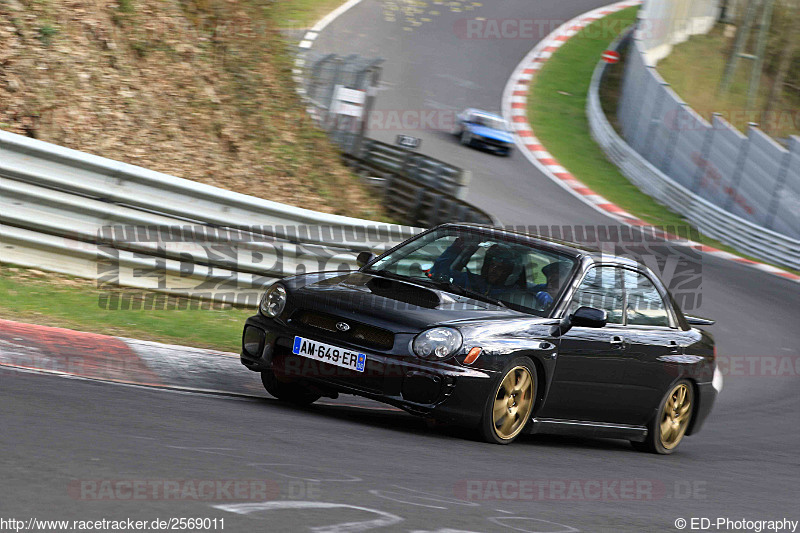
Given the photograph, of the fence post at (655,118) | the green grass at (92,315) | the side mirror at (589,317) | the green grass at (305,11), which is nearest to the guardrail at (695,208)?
the fence post at (655,118)

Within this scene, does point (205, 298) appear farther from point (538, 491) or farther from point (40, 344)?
point (538, 491)

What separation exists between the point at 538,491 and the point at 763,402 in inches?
279

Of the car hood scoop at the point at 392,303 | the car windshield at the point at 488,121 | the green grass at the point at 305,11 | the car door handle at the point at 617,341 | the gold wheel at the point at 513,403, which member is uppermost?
the car hood scoop at the point at 392,303

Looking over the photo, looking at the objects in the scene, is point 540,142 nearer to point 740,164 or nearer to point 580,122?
point 580,122

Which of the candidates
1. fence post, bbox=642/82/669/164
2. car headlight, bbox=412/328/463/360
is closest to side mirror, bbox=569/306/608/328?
car headlight, bbox=412/328/463/360

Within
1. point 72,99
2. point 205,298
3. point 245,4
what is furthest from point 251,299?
point 245,4

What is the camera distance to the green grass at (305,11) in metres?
33.2

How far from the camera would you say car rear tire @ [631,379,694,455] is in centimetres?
830

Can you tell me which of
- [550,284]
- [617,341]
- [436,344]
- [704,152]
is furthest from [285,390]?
[704,152]

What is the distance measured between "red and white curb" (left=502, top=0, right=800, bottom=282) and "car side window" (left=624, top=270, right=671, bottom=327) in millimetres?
14095

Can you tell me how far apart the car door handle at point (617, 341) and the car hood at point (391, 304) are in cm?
80

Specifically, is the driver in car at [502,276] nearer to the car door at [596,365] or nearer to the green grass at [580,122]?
the car door at [596,365]

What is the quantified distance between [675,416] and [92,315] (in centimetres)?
469

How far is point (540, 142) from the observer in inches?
1110
